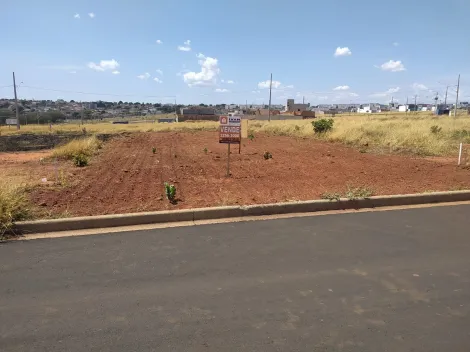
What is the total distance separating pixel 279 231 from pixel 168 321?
2.87 m

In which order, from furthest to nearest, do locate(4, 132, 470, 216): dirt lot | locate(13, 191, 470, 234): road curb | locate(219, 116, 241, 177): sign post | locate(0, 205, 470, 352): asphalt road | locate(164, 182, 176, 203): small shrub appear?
locate(219, 116, 241, 177): sign post, locate(4, 132, 470, 216): dirt lot, locate(164, 182, 176, 203): small shrub, locate(13, 191, 470, 234): road curb, locate(0, 205, 470, 352): asphalt road

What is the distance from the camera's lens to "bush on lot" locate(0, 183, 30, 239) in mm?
5815

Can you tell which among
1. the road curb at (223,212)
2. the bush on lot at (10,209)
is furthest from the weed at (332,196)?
the bush on lot at (10,209)

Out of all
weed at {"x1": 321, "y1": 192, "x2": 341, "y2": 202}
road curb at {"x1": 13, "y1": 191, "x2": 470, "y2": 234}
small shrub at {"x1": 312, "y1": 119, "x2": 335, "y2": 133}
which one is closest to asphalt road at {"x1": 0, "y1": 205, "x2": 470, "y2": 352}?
road curb at {"x1": 13, "y1": 191, "x2": 470, "y2": 234}

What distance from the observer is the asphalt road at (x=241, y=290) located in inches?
129

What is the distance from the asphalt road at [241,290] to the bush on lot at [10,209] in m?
0.61

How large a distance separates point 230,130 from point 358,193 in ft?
11.7

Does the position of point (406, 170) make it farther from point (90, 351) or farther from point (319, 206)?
point (90, 351)

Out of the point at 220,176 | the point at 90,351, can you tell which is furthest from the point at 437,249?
the point at 220,176

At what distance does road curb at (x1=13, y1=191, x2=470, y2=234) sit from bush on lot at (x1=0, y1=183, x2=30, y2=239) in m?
0.17

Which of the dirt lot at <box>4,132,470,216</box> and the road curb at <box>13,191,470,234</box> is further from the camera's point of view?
the dirt lot at <box>4,132,470,216</box>

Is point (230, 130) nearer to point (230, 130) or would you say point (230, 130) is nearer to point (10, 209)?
point (230, 130)

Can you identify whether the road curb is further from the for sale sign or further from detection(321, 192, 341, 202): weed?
the for sale sign

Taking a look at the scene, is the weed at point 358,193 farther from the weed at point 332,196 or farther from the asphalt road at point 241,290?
the asphalt road at point 241,290
